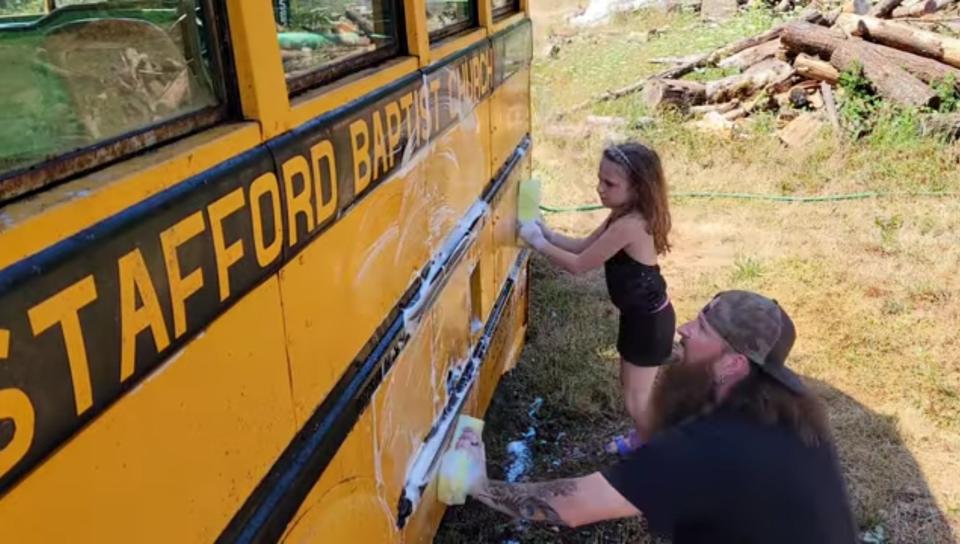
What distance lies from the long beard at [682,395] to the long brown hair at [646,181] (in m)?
1.17

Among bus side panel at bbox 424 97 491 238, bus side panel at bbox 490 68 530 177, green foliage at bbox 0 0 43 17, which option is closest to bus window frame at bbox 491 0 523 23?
bus side panel at bbox 490 68 530 177

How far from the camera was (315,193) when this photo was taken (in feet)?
4.92

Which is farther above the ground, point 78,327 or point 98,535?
point 78,327

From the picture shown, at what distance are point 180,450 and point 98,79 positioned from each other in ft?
1.71

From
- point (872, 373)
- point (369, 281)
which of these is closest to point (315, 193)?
point (369, 281)

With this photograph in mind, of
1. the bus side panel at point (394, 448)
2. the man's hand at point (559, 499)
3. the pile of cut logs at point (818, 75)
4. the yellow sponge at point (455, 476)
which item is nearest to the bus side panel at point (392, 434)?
the bus side panel at point (394, 448)

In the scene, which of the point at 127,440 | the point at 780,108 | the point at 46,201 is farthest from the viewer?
the point at 780,108

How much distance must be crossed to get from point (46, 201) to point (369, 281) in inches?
38.4

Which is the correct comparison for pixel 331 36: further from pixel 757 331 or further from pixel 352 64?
pixel 757 331

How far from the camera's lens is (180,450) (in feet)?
3.74

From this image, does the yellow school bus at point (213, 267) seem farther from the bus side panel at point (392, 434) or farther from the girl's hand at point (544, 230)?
the girl's hand at point (544, 230)

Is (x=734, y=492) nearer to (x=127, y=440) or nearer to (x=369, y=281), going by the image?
(x=369, y=281)

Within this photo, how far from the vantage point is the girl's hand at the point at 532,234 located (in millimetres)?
3735

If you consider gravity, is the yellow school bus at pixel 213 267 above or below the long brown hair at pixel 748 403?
above
